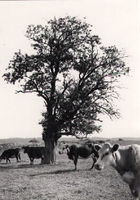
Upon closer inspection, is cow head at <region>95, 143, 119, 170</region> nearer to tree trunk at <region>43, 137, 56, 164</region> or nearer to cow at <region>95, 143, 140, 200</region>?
cow at <region>95, 143, 140, 200</region>

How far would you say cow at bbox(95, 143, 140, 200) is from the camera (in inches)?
382

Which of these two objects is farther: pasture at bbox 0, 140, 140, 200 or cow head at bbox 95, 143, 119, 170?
pasture at bbox 0, 140, 140, 200

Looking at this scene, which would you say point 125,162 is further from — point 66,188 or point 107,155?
point 66,188

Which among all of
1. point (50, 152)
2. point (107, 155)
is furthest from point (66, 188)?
point (50, 152)

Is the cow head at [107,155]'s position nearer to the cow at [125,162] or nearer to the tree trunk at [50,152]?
the cow at [125,162]

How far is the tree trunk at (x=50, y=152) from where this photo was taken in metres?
29.3

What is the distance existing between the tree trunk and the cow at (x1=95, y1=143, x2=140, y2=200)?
64.3ft

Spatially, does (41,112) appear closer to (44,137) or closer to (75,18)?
(44,137)

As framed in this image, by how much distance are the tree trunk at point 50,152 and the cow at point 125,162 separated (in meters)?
19.6

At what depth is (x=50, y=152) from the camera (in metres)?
29.7

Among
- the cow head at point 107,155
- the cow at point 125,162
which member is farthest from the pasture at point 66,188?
the cow head at point 107,155

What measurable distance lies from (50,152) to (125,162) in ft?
65.8

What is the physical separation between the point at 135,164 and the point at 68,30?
2008 centimetres

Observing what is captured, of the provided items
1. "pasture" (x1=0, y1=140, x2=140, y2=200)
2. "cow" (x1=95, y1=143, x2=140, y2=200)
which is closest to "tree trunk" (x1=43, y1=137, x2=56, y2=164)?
"pasture" (x1=0, y1=140, x2=140, y2=200)
